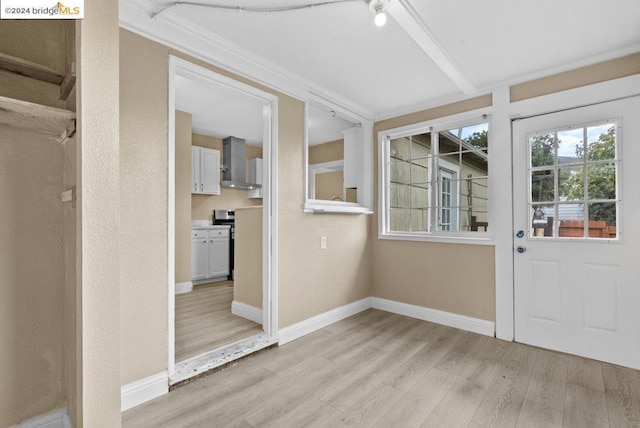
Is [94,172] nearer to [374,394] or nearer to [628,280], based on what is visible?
[374,394]

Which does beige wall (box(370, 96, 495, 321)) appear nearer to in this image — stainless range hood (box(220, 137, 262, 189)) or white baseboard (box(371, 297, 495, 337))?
white baseboard (box(371, 297, 495, 337))

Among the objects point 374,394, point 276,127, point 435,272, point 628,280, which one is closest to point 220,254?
point 276,127

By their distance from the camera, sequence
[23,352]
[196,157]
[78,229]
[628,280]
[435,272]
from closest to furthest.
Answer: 1. [78,229]
2. [23,352]
3. [628,280]
4. [435,272]
5. [196,157]

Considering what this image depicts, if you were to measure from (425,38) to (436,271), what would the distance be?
2266mm

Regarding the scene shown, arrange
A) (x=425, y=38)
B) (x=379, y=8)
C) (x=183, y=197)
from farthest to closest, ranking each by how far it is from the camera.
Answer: (x=183, y=197) < (x=425, y=38) < (x=379, y=8)

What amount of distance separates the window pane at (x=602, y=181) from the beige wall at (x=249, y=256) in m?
2.93

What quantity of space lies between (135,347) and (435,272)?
2.81 meters

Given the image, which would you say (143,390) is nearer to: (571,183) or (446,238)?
(446,238)

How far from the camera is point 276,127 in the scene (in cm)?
273

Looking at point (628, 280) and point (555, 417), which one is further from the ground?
point (628, 280)

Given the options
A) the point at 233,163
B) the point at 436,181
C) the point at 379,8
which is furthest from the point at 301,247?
the point at 233,163

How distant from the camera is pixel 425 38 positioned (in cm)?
214

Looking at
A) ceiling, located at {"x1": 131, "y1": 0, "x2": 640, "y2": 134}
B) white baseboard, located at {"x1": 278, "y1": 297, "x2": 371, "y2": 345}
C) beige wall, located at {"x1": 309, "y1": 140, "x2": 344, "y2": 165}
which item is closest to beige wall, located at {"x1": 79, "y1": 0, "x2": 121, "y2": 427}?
ceiling, located at {"x1": 131, "y1": 0, "x2": 640, "y2": 134}

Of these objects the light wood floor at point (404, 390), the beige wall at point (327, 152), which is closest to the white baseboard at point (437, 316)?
the light wood floor at point (404, 390)
